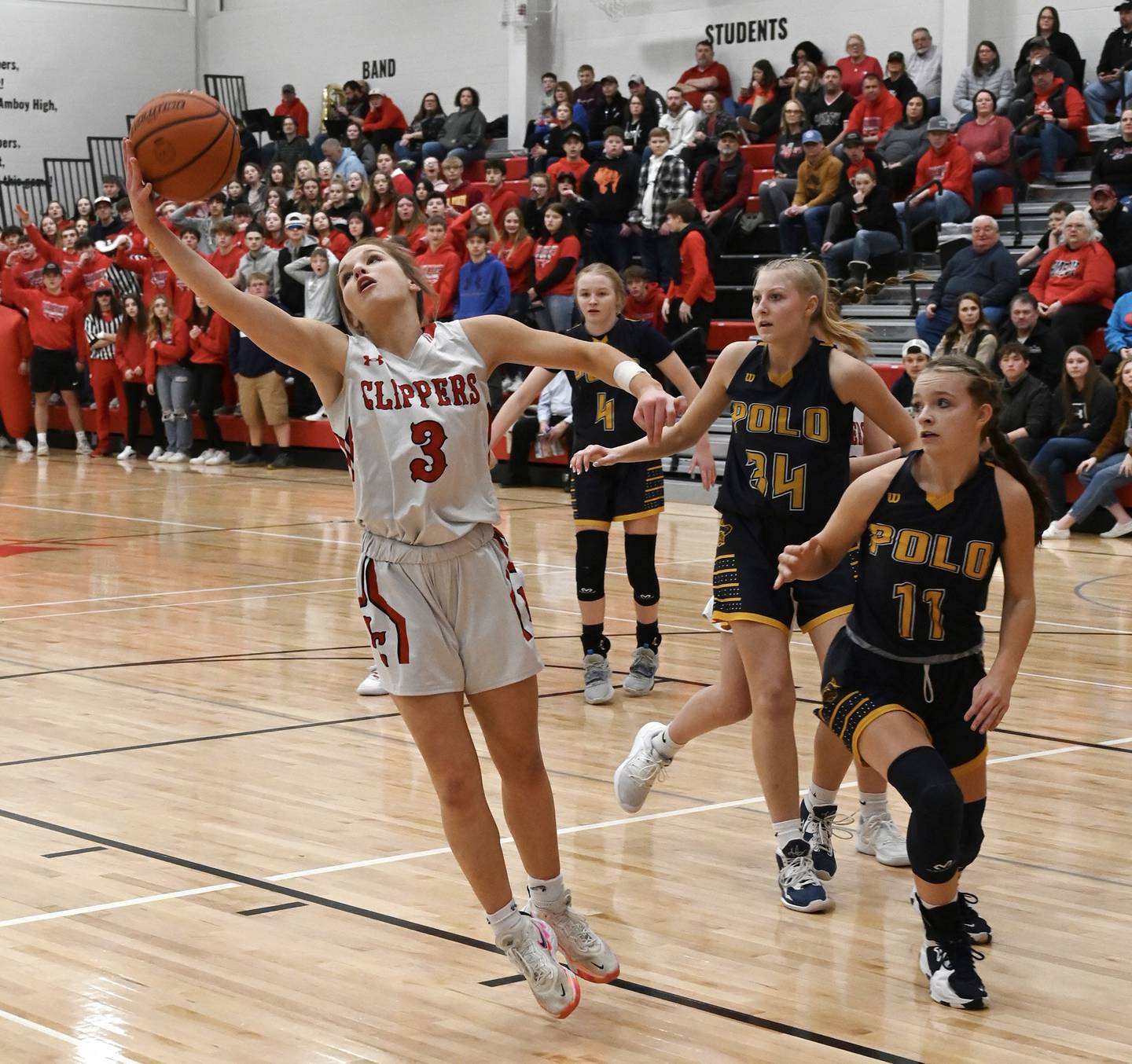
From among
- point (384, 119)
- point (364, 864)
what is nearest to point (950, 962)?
point (364, 864)

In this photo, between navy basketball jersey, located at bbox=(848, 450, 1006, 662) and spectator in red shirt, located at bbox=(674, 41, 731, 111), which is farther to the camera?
spectator in red shirt, located at bbox=(674, 41, 731, 111)

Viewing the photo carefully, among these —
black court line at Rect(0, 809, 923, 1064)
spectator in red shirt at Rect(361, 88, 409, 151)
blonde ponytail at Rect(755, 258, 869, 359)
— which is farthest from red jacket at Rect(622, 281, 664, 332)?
black court line at Rect(0, 809, 923, 1064)

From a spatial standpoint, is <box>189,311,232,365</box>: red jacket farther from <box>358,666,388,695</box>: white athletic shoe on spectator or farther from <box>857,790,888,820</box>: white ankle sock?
<box>857,790,888,820</box>: white ankle sock

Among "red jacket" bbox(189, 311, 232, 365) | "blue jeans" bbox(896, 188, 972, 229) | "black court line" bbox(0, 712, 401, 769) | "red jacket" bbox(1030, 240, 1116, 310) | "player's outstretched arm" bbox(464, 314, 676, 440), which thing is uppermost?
"blue jeans" bbox(896, 188, 972, 229)

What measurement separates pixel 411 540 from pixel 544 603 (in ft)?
19.7

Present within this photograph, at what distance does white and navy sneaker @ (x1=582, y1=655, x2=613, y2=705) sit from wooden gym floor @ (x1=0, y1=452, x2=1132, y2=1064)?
114mm

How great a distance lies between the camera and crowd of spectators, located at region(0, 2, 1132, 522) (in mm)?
13391

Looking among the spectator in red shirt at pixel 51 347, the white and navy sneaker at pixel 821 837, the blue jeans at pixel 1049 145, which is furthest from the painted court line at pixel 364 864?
the spectator in red shirt at pixel 51 347

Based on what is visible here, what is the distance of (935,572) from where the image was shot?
3.96 m

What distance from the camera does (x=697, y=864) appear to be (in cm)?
485

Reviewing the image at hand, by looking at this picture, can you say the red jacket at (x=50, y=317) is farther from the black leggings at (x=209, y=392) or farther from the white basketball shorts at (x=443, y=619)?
the white basketball shorts at (x=443, y=619)

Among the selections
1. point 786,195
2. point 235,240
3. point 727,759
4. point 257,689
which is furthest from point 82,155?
point 727,759

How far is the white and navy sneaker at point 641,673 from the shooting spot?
7.26 meters

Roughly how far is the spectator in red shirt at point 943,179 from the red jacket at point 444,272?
444 centimetres
